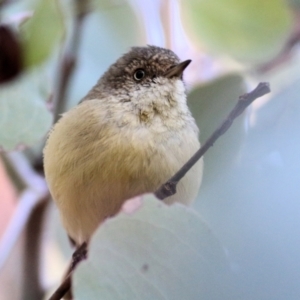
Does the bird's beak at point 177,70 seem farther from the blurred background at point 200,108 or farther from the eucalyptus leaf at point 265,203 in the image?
the eucalyptus leaf at point 265,203

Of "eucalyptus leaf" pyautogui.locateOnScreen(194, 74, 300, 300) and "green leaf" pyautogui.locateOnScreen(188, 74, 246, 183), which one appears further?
"green leaf" pyautogui.locateOnScreen(188, 74, 246, 183)

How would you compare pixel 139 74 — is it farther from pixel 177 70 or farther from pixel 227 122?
pixel 227 122

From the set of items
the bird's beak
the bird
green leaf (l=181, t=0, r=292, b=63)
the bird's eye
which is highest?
green leaf (l=181, t=0, r=292, b=63)

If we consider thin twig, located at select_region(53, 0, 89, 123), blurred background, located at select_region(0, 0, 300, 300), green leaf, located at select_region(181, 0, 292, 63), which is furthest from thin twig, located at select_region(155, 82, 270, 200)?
thin twig, located at select_region(53, 0, 89, 123)

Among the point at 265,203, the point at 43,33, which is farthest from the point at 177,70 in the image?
the point at 265,203

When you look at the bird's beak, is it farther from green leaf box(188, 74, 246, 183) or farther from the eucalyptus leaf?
the eucalyptus leaf
